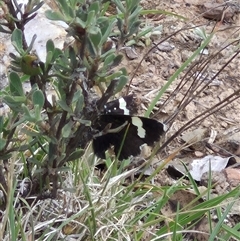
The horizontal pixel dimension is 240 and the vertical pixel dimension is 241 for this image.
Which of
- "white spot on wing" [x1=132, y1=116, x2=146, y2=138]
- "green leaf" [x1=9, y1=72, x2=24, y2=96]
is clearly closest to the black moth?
"white spot on wing" [x1=132, y1=116, x2=146, y2=138]

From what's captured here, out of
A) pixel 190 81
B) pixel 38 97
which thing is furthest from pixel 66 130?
pixel 190 81

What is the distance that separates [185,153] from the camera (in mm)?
1987

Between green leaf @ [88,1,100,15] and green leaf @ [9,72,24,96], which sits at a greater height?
green leaf @ [88,1,100,15]

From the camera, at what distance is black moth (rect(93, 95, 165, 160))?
1359 millimetres

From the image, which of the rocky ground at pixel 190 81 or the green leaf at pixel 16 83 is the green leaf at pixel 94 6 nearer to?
the green leaf at pixel 16 83

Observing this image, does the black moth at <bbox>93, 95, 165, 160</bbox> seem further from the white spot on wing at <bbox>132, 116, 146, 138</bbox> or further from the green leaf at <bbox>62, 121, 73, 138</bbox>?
the green leaf at <bbox>62, 121, 73, 138</bbox>

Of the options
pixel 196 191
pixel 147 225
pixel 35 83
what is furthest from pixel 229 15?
pixel 35 83

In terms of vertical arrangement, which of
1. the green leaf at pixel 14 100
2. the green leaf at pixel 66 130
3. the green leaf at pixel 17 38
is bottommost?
the green leaf at pixel 66 130

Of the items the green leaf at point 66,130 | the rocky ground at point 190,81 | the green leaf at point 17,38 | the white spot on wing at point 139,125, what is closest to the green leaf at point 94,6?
the green leaf at point 17,38

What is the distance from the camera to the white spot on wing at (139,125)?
4.58ft

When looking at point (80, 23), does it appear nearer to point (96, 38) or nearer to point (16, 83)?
point (96, 38)

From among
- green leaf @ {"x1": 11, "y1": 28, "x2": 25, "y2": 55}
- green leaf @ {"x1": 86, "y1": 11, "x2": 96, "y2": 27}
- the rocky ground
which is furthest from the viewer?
the rocky ground

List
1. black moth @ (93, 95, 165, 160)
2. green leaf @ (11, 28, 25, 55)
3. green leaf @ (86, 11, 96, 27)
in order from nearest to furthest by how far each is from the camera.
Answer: green leaf @ (86, 11, 96, 27), green leaf @ (11, 28, 25, 55), black moth @ (93, 95, 165, 160)

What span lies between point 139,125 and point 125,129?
0.12ft
